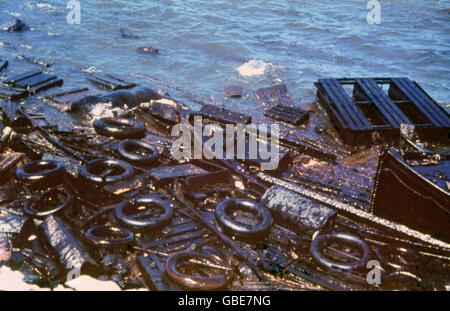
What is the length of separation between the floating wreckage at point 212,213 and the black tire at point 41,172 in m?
0.02

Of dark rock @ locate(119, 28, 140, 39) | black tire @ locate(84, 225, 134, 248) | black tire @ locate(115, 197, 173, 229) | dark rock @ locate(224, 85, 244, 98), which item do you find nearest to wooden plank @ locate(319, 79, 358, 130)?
dark rock @ locate(224, 85, 244, 98)

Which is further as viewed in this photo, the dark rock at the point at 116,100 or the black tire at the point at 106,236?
the dark rock at the point at 116,100

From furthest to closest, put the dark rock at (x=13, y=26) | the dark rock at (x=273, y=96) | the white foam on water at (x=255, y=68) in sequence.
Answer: the dark rock at (x=13, y=26) → the white foam on water at (x=255, y=68) → the dark rock at (x=273, y=96)

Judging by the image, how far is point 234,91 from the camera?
1223 cm

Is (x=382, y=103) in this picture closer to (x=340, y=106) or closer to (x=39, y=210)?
(x=340, y=106)

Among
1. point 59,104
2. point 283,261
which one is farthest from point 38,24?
point 283,261

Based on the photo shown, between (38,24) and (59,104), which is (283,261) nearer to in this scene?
(59,104)

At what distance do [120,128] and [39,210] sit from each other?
2973mm

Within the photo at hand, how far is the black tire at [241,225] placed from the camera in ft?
19.0

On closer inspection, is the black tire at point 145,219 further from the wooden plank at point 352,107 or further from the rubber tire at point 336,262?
the wooden plank at point 352,107

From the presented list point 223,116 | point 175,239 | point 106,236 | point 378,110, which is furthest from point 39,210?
point 378,110

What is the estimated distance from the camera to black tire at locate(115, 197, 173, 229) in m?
5.80

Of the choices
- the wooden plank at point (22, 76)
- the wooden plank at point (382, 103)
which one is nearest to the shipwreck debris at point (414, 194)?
the wooden plank at point (382, 103)

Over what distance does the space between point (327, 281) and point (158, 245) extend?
2.52m
